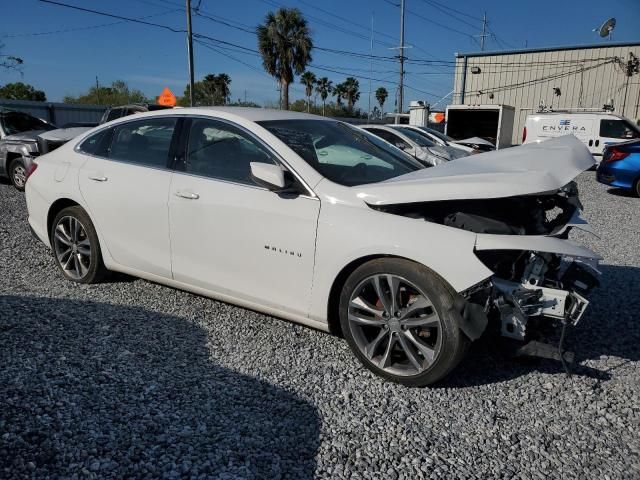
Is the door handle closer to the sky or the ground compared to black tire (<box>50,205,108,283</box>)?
closer to the sky

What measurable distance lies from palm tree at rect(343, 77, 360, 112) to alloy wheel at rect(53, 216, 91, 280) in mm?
64076

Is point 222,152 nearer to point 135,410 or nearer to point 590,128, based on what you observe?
point 135,410

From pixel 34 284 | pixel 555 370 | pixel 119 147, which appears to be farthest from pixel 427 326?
pixel 34 284

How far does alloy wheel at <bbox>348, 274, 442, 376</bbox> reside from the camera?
294 centimetres

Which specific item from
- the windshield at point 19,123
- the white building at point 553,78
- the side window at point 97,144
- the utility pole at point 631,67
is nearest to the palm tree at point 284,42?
the white building at point 553,78

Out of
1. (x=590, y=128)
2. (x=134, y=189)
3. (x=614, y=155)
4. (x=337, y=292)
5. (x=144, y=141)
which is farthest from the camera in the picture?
(x=590, y=128)

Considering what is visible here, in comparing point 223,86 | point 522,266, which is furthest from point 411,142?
point 223,86

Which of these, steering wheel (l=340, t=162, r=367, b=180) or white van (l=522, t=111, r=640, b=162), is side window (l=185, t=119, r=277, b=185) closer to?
steering wheel (l=340, t=162, r=367, b=180)

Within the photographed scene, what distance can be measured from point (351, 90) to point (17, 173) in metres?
60.4

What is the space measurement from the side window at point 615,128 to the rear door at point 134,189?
59.0ft

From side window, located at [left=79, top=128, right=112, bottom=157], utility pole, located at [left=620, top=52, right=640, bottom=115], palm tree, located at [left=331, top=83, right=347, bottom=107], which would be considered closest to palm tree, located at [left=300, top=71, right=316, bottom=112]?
palm tree, located at [left=331, top=83, right=347, bottom=107]

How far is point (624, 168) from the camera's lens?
11.4 metres

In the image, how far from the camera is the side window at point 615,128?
17.7 meters

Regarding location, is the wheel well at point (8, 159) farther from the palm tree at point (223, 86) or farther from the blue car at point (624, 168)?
the palm tree at point (223, 86)
